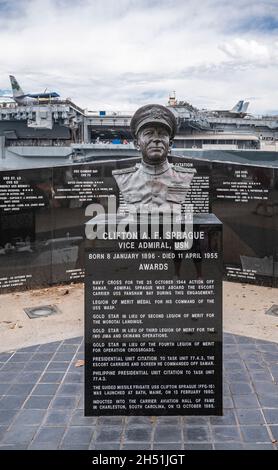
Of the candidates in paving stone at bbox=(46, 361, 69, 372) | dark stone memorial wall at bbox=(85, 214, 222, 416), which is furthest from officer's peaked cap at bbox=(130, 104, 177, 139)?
paving stone at bbox=(46, 361, 69, 372)

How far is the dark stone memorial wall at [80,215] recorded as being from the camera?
9594 millimetres

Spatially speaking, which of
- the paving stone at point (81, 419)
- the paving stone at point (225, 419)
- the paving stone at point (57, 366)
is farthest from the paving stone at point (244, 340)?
the paving stone at point (81, 419)

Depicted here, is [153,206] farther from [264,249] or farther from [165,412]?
[264,249]

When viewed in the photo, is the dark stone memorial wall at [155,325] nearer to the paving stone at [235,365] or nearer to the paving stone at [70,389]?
the paving stone at [70,389]

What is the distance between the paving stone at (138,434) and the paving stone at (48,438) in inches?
23.1

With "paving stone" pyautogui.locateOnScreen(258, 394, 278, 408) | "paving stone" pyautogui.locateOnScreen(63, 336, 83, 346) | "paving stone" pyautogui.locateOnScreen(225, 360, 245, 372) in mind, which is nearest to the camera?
"paving stone" pyautogui.locateOnScreen(258, 394, 278, 408)

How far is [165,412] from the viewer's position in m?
4.69

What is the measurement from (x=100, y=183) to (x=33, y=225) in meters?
1.66

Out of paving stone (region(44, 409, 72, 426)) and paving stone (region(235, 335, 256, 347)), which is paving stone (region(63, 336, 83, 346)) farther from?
paving stone (region(235, 335, 256, 347))

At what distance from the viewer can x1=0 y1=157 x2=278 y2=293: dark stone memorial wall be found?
31.5ft

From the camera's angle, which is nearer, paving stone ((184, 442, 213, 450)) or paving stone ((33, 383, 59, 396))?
paving stone ((184, 442, 213, 450))

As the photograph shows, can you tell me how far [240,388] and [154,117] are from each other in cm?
315

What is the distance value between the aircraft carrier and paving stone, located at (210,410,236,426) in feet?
94.6
